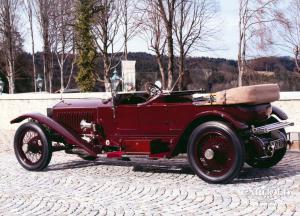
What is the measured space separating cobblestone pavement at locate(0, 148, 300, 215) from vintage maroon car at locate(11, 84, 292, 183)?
287 mm

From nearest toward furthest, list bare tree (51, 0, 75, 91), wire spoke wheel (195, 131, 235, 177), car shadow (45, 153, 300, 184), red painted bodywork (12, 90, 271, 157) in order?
1. wire spoke wheel (195, 131, 235, 177)
2. red painted bodywork (12, 90, 271, 157)
3. car shadow (45, 153, 300, 184)
4. bare tree (51, 0, 75, 91)

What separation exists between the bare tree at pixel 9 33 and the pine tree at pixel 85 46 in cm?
1006

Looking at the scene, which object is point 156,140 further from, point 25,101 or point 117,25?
point 117,25

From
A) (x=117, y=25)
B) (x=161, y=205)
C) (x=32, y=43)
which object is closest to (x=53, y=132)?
(x=161, y=205)

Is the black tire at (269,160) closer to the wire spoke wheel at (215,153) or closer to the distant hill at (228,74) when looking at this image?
the wire spoke wheel at (215,153)

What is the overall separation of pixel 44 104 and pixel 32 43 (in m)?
22.6

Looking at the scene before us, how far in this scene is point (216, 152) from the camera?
6461 millimetres

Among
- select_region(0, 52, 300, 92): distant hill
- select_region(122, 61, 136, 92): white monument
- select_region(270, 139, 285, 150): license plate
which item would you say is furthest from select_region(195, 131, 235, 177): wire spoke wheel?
select_region(0, 52, 300, 92): distant hill

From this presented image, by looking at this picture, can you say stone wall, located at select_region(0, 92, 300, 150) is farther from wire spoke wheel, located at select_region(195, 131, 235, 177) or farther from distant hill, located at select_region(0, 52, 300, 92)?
distant hill, located at select_region(0, 52, 300, 92)

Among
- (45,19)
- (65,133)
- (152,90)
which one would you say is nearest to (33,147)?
(65,133)

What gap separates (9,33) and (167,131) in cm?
3043

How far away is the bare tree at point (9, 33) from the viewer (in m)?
34.7

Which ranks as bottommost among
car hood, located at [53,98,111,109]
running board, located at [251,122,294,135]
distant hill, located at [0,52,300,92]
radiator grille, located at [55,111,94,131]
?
running board, located at [251,122,294,135]

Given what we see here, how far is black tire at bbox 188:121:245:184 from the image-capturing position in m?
6.25
